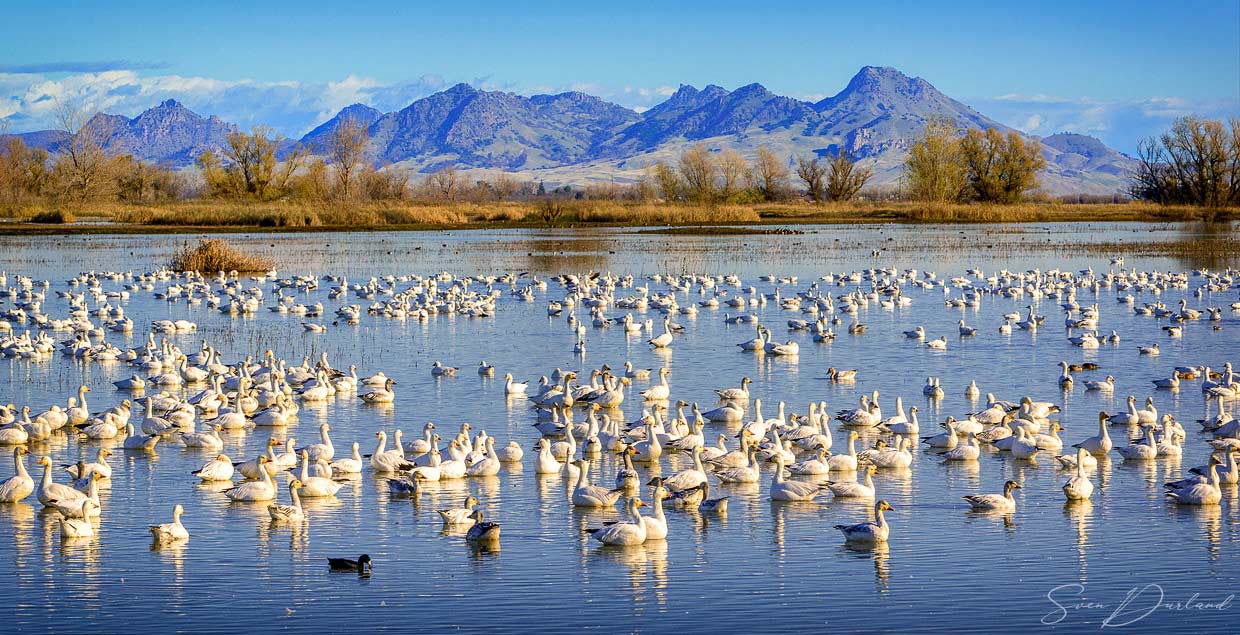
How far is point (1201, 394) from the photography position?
21.1 meters

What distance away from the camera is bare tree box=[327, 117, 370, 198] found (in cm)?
10412

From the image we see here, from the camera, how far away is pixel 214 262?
47.5 metres

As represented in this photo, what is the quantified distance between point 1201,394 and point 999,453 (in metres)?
5.92

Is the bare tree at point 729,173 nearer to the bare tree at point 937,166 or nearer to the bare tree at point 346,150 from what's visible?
the bare tree at point 937,166

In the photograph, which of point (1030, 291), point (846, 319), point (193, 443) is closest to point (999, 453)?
point (193, 443)

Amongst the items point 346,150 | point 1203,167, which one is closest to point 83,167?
point 346,150

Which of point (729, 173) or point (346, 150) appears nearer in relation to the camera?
point (346, 150)

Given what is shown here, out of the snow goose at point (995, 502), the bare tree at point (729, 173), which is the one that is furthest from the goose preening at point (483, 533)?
the bare tree at point (729, 173)

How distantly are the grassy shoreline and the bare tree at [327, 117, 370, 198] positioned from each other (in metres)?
11.9

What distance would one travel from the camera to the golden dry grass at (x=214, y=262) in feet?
156

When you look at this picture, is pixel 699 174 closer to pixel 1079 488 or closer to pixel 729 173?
pixel 729 173
